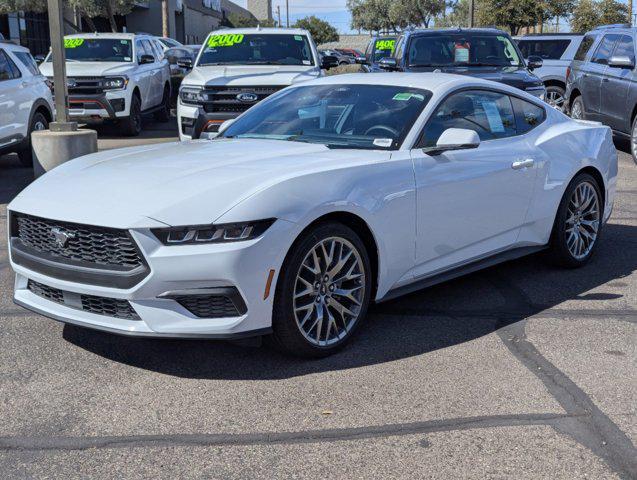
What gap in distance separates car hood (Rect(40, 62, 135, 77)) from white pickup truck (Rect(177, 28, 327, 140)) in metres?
2.79

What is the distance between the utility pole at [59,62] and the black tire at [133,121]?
17.4 feet

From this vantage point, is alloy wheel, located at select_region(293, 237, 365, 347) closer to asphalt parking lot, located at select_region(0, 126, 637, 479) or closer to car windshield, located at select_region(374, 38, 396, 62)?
asphalt parking lot, located at select_region(0, 126, 637, 479)

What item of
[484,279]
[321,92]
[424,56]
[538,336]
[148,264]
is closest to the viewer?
[148,264]

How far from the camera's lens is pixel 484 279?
6500 millimetres

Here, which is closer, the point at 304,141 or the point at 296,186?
the point at 296,186

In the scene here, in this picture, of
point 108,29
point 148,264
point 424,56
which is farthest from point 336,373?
point 108,29

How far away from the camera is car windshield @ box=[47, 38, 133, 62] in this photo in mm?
16391

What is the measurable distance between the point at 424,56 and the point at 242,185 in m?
8.73

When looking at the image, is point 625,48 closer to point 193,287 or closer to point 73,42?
point 73,42

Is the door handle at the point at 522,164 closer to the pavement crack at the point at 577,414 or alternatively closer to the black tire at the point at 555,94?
the pavement crack at the point at 577,414

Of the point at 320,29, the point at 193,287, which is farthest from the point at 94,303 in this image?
the point at 320,29

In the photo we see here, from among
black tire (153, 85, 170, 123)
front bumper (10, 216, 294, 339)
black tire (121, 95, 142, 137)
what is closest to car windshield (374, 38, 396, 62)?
black tire (153, 85, 170, 123)

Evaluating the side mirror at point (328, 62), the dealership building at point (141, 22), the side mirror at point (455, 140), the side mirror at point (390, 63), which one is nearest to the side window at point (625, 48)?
the side mirror at point (390, 63)

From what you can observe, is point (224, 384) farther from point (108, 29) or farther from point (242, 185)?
point (108, 29)
